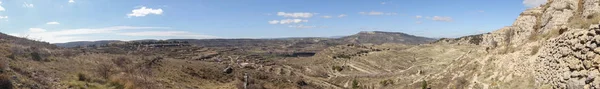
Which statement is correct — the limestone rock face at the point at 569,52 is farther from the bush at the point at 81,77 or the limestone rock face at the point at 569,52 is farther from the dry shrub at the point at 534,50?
the bush at the point at 81,77

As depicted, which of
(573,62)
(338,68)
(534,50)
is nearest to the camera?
(573,62)

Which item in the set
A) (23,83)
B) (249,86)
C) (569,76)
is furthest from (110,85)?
(569,76)

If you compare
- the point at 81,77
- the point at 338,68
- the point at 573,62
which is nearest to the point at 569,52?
the point at 573,62

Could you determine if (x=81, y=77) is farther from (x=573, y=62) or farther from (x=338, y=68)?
(x=338, y=68)

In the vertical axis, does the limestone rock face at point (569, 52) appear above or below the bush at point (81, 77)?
above

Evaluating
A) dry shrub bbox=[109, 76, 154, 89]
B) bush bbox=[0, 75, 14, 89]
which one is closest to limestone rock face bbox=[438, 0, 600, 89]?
dry shrub bbox=[109, 76, 154, 89]

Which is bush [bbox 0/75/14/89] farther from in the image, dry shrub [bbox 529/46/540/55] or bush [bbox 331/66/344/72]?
bush [bbox 331/66/344/72]

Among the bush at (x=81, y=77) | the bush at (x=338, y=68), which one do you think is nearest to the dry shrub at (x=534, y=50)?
the bush at (x=81, y=77)

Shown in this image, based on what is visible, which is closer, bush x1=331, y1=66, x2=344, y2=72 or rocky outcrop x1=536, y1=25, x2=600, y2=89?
rocky outcrop x1=536, y1=25, x2=600, y2=89

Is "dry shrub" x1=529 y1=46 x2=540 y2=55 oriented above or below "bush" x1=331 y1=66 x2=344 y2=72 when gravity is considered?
above

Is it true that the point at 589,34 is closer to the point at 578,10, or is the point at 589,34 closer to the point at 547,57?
the point at 547,57

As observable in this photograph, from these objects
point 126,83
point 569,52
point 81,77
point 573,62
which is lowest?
point 126,83

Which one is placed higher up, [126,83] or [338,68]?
[126,83]
